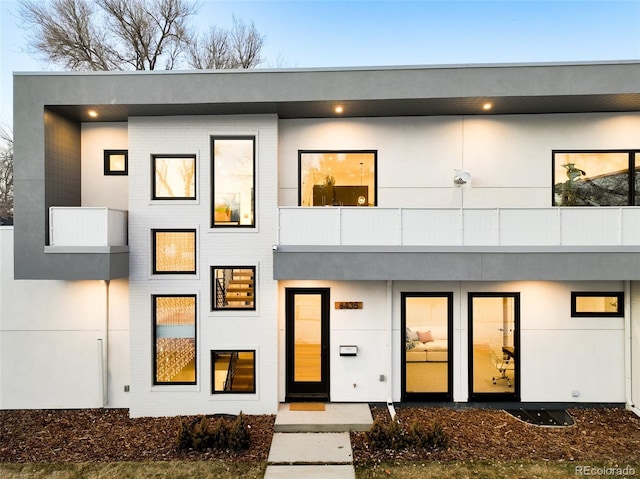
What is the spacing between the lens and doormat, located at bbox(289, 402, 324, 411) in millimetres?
7242

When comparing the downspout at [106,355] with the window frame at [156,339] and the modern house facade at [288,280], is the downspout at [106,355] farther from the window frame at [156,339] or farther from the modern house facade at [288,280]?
the window frame at [156,339]

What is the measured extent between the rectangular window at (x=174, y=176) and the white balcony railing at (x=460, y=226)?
2440mm

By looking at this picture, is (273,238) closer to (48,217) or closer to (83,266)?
(83,266)

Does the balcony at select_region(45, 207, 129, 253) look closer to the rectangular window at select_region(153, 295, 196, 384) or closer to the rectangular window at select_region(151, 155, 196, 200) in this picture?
the rectangular window at select_region(151, 155, 196, 200)

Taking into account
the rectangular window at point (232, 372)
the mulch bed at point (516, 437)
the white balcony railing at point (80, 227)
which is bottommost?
the mulch bed at point (516, 437)

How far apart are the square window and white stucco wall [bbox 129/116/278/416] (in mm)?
743

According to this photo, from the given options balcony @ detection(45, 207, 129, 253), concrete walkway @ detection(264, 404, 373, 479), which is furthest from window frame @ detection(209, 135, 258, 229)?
concrete walkway @ detection(264, 404, 373, 479)

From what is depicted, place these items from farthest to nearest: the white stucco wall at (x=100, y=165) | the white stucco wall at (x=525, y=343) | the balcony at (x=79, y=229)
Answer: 1. the white stucco wall at (x=100, y=165)
2. the white stucco wall at (x=525, y=343)
3. the balcony at (x=79, y=229)

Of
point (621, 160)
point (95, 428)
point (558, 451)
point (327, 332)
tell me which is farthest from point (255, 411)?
point (621, 160)

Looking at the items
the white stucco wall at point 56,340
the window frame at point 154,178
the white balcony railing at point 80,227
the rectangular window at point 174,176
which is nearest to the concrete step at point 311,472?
the white stucco wall at point 56,340

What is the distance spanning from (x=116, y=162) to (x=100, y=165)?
36 centimetres

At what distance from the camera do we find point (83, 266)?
6.75 m

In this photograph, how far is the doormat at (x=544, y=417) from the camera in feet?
22.5

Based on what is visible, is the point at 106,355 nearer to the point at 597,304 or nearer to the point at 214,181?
the point at 214,181
